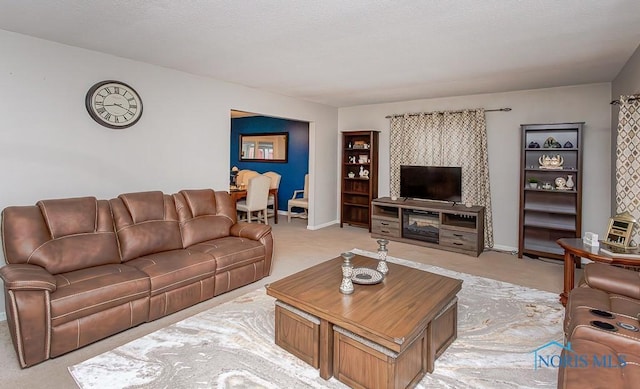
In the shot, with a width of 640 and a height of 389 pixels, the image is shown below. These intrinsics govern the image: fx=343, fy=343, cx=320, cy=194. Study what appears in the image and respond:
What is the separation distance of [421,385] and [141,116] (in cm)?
365

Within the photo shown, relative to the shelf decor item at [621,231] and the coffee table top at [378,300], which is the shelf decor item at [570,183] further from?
the coffee table top at [378,300]

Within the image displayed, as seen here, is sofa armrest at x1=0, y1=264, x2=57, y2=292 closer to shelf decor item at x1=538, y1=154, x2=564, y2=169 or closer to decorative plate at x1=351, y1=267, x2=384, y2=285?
decorative plate at x1=351, y1=267, x2=384, y2=285

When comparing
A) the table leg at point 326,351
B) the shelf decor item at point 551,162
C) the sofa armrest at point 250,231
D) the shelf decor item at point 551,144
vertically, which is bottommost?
the table leg at point 326,351

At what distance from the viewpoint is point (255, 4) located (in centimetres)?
225

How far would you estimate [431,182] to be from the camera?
219 inches

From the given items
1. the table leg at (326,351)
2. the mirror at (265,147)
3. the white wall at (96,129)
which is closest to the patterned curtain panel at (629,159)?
the table leg at (326,351)

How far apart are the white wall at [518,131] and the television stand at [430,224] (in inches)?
20.1

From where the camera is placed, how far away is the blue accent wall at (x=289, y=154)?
7.65 metres

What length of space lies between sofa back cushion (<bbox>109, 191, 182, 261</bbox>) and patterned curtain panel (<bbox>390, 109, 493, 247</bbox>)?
155 inches

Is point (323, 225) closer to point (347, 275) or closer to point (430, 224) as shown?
point (430, 224)

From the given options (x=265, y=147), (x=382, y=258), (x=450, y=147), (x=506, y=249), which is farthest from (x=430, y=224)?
(x=265, y=147)

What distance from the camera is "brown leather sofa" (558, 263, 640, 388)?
1.39m

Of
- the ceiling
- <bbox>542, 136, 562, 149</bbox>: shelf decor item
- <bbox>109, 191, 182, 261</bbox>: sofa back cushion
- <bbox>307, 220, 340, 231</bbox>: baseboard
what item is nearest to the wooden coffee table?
<bbox>109, 191, 182, 261</bbox>: sofa back cushion

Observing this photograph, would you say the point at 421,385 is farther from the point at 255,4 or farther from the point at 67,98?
the point at 67,98
